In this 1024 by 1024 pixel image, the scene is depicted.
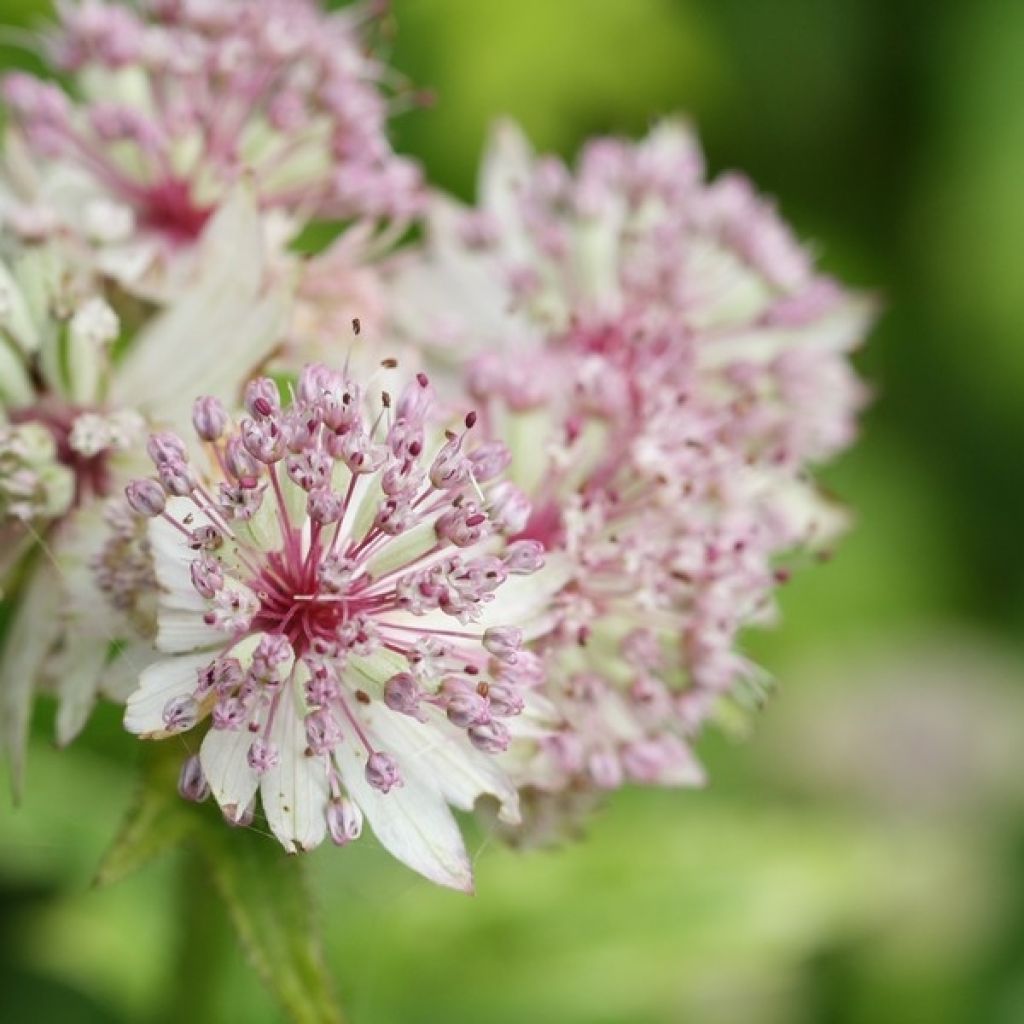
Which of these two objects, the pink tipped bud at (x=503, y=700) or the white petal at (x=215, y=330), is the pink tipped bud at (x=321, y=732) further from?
the white petal at (x=215, y=330)

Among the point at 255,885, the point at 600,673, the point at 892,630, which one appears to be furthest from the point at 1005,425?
the point at 255,885

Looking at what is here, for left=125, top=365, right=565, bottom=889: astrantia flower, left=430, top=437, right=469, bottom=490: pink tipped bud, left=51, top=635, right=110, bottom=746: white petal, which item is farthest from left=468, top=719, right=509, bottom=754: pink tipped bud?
left=51, top=635, right=110, bottom=746: white petal

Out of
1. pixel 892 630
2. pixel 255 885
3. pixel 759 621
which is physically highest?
pixel 892 630

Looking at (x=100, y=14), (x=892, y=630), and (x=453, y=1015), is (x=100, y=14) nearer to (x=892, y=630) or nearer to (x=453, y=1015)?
(x=453, y=1015)

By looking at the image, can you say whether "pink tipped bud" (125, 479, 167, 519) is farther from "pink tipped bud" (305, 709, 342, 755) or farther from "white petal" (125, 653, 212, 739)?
"pink tipped bud" (305, 709, 342, 755)

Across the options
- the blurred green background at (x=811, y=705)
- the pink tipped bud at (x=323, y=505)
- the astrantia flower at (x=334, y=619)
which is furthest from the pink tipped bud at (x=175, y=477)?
the blurred green background at (x=811, y=705)

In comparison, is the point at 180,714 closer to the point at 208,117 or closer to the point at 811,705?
the point at 208,117

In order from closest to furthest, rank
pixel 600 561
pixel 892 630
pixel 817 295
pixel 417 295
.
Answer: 1. pixel 600 561
2. pixel 417 295
3. pixel 817 295
4. pixel 892 630
